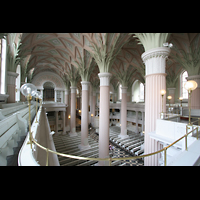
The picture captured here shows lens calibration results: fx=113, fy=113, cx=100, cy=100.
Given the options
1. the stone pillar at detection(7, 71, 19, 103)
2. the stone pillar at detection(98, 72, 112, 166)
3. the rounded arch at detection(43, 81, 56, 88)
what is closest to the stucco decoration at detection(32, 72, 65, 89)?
the rounded arch at detection(43, 81, 56, 88)

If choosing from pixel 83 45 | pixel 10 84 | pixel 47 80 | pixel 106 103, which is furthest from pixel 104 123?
pixel 47 80

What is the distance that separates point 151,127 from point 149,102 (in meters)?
1.14

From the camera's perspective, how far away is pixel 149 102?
525 centimetres

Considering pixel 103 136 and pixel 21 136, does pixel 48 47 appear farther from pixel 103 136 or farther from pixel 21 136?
pixel 21 136

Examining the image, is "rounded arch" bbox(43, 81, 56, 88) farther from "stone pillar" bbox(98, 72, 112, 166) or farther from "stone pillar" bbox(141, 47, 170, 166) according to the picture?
"stone pillar" bbox(141, 47, 170, 166)

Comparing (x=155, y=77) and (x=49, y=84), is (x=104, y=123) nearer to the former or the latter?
(x=155, y=77)

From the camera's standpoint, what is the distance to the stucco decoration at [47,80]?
22.4 metres

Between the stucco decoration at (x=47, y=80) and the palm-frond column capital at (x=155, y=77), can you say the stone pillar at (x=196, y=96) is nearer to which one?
the palm-frond column capital at (x=155, y=77)

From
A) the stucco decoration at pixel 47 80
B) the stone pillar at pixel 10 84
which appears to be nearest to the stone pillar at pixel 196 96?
the stone pillar at pixel 10 84

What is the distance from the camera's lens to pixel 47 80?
23125mm
